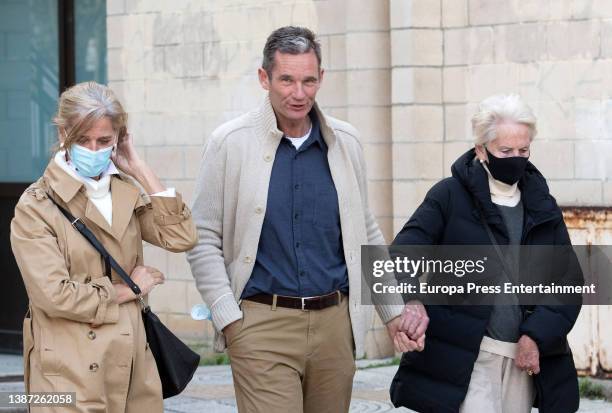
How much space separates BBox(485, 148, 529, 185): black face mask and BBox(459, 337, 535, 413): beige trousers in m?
0.63

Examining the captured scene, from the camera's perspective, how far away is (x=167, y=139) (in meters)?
10.0

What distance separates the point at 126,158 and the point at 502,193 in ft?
4.91

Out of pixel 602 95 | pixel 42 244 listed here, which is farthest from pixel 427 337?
pixel 602 95

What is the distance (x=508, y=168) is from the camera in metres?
5.04

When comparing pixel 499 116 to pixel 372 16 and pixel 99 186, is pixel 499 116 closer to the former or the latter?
pixel 99 186

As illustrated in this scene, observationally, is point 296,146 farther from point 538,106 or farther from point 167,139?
point 167,139

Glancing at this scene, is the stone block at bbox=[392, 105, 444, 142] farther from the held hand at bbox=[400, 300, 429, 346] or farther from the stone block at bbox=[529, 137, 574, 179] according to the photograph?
the held hand at bbox=[400, 300, 429, 346]

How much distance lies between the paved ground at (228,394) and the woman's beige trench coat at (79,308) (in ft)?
10.2

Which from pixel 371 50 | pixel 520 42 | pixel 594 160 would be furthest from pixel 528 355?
pixel 371 50

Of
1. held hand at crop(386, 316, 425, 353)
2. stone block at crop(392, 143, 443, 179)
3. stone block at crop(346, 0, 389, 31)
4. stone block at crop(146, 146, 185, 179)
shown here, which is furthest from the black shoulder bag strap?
stone block at crop(146, 146, 185, 179)

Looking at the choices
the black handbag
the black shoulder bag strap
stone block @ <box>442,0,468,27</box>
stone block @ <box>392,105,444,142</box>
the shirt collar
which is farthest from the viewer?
stone block @ <box>392,105,444,142</box>

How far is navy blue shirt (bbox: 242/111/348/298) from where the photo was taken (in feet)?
16.3

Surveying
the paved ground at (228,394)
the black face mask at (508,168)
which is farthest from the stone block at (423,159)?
the black face mask at (508,168)

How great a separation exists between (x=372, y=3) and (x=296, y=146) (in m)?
4.12
